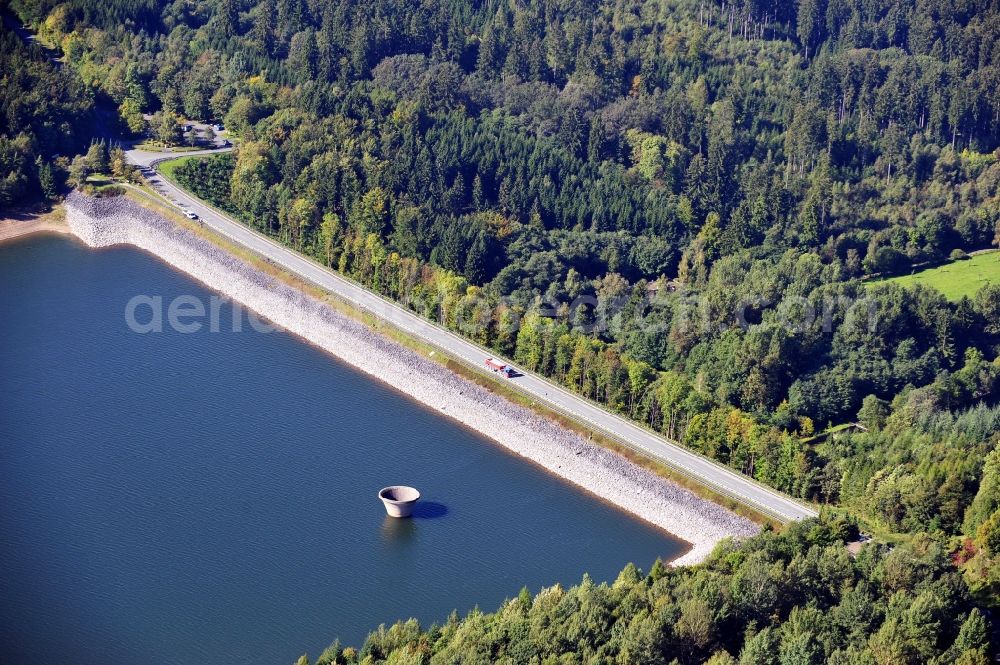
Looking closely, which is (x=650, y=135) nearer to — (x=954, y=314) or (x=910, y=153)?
(x=910, y=153)

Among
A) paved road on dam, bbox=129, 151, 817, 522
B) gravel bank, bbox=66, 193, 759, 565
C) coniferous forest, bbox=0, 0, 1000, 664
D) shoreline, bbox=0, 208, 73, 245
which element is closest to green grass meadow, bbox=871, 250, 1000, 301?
coniferous forest, bbox=0, 0, 1000, 664

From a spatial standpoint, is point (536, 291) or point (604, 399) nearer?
point (604, 399)

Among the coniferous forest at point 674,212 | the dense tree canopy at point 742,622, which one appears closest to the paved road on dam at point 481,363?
the coniferous forest at point 674,212

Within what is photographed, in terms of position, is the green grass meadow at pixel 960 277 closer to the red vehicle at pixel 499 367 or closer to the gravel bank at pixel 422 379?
the red vehicle at pixel 499 367

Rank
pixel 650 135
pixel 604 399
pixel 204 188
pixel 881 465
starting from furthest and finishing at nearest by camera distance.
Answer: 1. pixel 650 135
2. pixel 204 188
3. pixel 604 399
4. pixel 881 465

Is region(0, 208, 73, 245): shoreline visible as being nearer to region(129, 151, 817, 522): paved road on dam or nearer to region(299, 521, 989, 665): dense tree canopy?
region(129, 151, 817, 522): paved road on dam

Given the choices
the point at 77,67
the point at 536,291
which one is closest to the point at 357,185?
the point at 536,291
